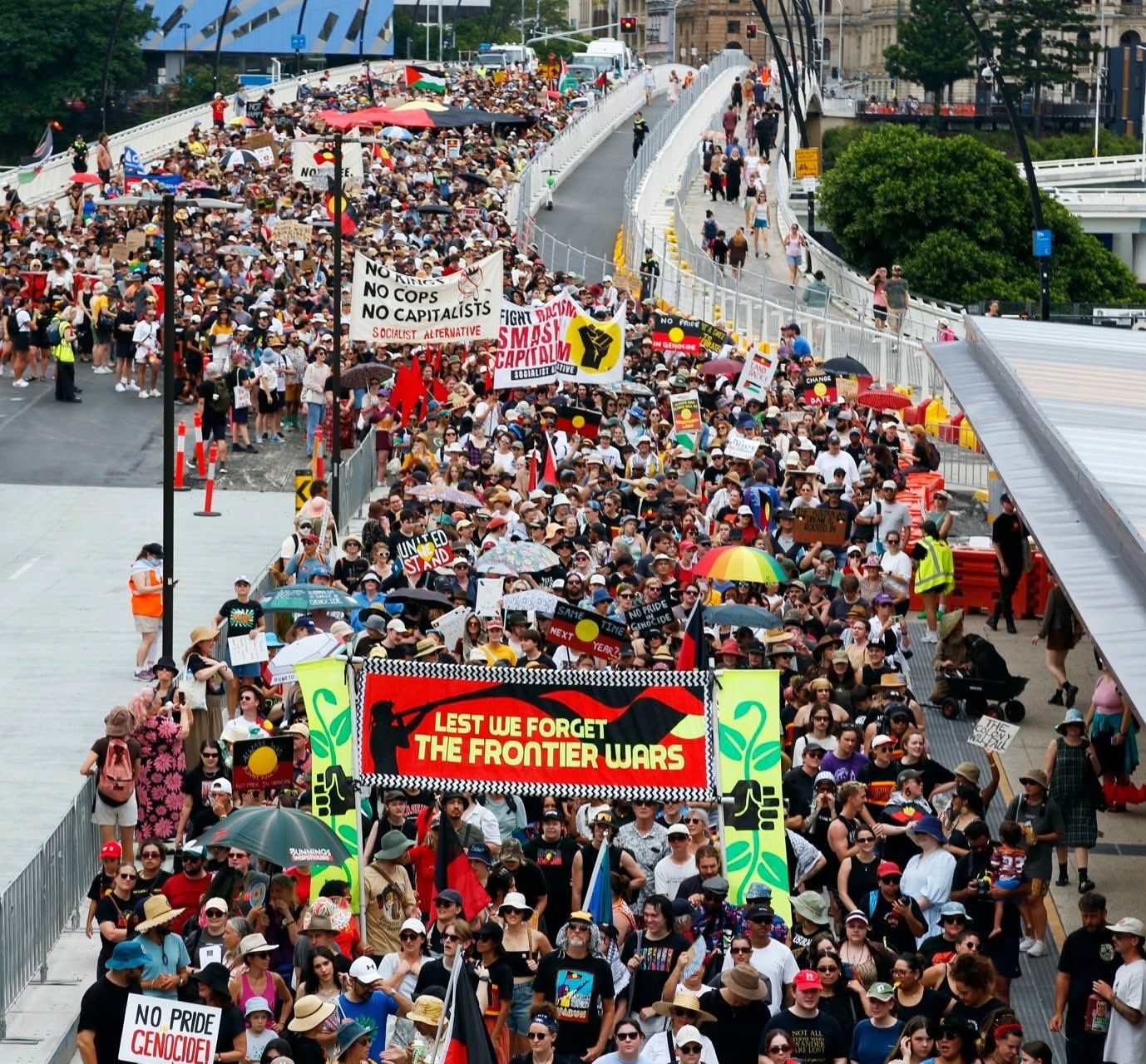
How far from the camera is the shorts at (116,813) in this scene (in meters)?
15.2

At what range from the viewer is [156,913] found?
39.1 ft

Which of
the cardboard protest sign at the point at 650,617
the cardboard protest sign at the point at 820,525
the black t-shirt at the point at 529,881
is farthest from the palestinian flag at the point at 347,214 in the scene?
the black t-shirt at the point at 529,881

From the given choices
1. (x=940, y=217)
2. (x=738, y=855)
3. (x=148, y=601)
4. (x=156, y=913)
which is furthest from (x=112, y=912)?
(x=940, y=217)

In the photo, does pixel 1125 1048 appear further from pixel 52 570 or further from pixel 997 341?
pixel 52 570

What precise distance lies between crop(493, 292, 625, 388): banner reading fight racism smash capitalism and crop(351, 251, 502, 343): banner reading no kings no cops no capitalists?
0.45 meters

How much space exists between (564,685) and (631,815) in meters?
1.35

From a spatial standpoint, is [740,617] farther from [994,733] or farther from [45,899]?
[45,899]

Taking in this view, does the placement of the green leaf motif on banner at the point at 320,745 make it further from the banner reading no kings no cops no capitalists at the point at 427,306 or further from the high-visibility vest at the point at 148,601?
the banner reading no kings no cops no capitalists at the point at 427,306

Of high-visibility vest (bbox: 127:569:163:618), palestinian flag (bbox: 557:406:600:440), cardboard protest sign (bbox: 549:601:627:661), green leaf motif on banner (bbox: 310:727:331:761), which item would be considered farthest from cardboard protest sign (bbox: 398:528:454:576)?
green leaf motif on banner (bbox: 310:727:331:761)

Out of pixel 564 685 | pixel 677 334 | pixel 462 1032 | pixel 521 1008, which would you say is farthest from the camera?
pixel 677 334

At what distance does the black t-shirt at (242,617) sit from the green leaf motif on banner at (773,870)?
21.9 ft

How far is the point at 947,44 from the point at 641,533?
362 ft

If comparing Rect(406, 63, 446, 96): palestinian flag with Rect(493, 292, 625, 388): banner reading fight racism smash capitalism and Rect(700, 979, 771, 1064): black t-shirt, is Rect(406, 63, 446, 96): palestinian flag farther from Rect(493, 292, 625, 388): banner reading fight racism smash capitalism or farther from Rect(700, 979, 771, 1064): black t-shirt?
Rect(700, 979, 771, 1064): black t-shirt

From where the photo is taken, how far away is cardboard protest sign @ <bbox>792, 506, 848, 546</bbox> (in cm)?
2059
